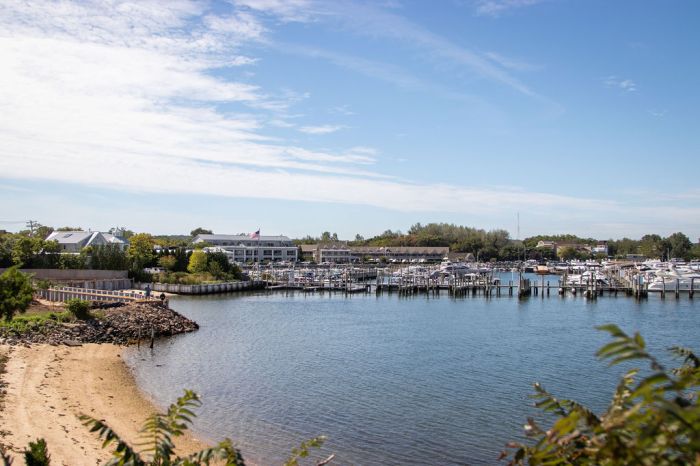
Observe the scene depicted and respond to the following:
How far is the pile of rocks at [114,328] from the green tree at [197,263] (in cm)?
3673

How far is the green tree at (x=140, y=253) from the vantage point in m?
89.7

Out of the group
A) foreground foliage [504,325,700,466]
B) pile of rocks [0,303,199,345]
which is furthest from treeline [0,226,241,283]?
foreground foliage [504,325,700,466]

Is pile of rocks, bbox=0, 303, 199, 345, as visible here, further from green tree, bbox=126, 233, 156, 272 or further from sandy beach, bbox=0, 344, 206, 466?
green tree, bbox=126, 233, 156, 272

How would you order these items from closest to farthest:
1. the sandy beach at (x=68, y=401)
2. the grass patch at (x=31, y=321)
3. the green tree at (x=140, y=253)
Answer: the sandy beach at (x=68, y=401) < the grass patch at (x=31, y=321) < the green tree at (x=140, y=253)

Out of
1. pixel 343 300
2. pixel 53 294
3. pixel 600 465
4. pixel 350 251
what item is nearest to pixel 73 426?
pixel 600 465

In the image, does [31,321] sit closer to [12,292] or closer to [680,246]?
[12,292]

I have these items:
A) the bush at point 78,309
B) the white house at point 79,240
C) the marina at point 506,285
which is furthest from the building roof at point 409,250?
the bush at point 78,309

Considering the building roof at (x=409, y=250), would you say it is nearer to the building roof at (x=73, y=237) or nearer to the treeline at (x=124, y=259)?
the treeline at (x=124, y=259)

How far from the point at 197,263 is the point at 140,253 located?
8.83 m

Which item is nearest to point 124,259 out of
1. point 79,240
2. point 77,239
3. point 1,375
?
point 79,240

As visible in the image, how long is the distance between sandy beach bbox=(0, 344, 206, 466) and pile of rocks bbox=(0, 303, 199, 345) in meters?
1.71

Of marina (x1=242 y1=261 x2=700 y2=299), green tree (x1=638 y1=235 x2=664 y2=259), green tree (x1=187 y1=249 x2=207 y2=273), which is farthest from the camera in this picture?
green tree (x1=638 y1=235 x2=664 y2=259)

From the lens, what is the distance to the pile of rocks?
37.4 metres

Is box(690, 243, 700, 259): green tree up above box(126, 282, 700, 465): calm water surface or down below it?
above
